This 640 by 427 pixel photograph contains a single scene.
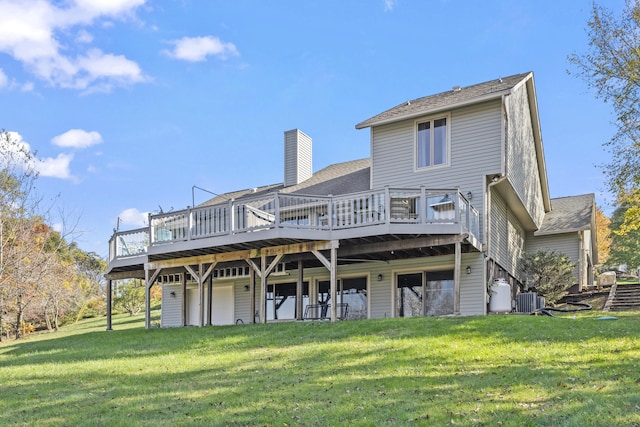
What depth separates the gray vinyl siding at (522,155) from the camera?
1642 centimetres

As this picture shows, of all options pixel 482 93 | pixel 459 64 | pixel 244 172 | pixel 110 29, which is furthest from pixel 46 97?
pixel 482 93

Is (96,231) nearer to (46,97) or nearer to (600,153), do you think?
(46,97)

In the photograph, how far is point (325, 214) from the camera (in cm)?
1628

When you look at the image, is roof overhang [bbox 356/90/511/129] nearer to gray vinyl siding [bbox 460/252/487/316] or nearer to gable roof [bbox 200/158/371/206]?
gable roof [bbox 200/158/371/206]

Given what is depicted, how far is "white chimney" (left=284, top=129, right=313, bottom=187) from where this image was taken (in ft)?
71.3

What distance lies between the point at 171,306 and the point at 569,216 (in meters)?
18.1

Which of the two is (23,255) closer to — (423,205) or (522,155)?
(423,205)

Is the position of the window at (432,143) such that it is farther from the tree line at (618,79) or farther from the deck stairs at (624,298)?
the deck stairs at (624,298)

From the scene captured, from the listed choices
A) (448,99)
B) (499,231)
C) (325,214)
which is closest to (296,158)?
(325,214)

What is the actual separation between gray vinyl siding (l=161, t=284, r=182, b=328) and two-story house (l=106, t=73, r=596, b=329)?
2384mm

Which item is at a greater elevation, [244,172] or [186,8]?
[186,8]

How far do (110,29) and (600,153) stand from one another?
19.1 meters

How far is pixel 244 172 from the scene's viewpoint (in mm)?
29109

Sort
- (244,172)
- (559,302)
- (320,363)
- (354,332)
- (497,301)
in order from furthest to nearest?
(244,172) → (559,302) → (497,301) → (354,332) → (320,363)
